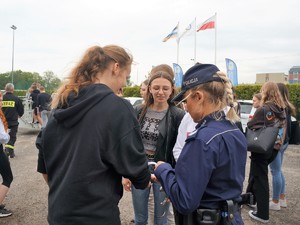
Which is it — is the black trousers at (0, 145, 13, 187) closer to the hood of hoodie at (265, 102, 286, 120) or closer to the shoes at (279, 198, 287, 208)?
the hood of hoodie at (265, 102, 286, 120)

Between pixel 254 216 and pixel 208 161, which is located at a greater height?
pixel 208 161

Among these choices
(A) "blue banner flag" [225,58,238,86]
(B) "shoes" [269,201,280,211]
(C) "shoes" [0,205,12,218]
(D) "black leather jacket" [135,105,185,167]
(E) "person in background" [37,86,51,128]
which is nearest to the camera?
(D) "black leather jacket" [135,105,185,167]

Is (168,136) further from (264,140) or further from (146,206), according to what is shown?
(264,140)

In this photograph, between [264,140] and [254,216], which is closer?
[264,140]

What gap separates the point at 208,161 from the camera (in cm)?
146

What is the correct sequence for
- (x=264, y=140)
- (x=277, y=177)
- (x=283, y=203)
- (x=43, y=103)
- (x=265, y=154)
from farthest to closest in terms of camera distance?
(x=43, y=103)
(x=283, y=203)
(x=277, y=177)
(x=265, y=154)
(x=264, y=140)

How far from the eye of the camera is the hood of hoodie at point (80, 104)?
1449 mm

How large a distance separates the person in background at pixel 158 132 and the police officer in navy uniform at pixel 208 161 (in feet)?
2.91

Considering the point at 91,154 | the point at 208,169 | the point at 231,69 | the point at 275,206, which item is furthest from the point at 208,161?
the point at 231,69

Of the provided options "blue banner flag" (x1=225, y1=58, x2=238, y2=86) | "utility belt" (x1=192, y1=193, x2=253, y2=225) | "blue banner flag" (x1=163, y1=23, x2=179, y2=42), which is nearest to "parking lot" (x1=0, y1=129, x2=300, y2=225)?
"utility belt" (x1=192, y1=193, x2=253, y2=225)

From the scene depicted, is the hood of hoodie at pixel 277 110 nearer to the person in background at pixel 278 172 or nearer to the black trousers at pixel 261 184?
the person in background at pixel 278 172

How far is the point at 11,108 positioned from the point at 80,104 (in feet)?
22.4

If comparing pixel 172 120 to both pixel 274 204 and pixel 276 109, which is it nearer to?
pixel 276 109

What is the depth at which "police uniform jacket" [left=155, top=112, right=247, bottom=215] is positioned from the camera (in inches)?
57.7
